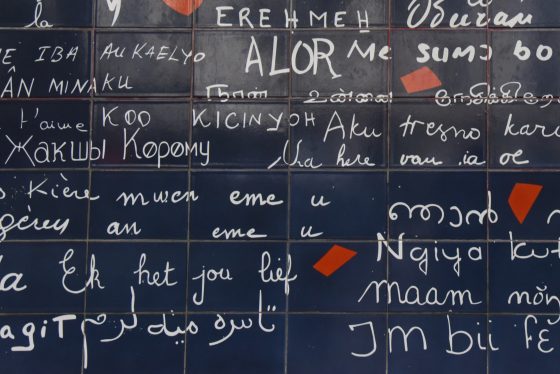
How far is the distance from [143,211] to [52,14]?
1.46m

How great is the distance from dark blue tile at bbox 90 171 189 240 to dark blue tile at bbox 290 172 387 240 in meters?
0.73

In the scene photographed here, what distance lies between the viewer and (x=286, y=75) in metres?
4.86

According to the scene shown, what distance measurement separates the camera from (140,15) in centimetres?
489

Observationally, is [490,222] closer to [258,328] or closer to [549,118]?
[549,118]

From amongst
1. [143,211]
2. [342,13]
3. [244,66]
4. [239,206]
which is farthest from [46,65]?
[342,13]

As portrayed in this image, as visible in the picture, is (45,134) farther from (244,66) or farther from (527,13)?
(527,13)

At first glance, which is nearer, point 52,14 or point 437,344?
point 437,344

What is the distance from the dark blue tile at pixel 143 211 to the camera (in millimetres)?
4812

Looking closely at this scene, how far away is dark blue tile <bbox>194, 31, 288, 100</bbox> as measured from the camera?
191 inches

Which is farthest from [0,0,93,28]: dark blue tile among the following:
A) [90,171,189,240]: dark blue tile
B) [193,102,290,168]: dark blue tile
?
[90,171,189,240]: dark blue tile

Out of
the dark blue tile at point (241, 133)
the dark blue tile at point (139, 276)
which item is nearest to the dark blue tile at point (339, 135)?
the dark blue tile at point (241, 133)

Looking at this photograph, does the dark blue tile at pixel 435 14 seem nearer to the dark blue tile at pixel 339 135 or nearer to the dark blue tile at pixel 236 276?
the dark blue tile at pixel 339 135

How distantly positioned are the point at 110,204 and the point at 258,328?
1.27m

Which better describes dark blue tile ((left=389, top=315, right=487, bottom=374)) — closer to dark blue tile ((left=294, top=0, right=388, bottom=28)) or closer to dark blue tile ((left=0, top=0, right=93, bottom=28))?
dark blue tile ((left=294, top=0, right=388, bottom=28))
